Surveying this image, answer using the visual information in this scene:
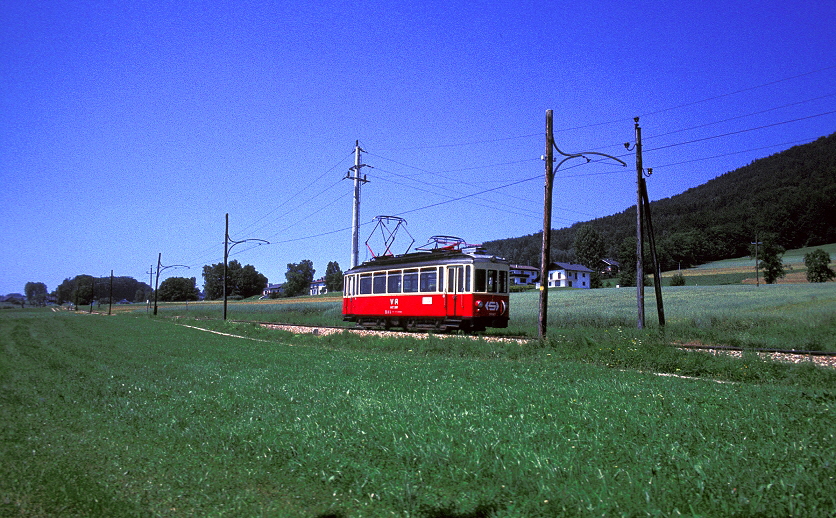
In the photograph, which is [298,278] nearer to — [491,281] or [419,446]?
[491,281]

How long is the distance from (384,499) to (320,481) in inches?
31.5

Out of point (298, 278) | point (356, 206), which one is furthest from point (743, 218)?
point (298, 278)

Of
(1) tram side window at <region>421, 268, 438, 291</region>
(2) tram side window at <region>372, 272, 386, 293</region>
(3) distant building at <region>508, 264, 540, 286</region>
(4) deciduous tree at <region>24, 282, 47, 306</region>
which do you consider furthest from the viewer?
(4) deciduous tree at <region>24, 282, 47, 306</region>

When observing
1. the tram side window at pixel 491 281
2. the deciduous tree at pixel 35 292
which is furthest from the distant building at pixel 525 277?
the deciduous tree at pixel 35 292

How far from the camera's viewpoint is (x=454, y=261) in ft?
82.5

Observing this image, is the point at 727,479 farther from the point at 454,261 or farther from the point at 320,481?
the point at 454,261

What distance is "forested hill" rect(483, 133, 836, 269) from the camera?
262 feet

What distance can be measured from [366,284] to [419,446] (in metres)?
26.0

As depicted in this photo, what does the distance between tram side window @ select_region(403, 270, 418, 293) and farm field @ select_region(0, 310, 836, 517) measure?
15469 millimetres

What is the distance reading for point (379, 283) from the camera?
30562 mm

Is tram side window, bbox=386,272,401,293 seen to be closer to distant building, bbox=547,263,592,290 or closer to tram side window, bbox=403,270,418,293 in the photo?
tram side window, bbox=403,270,418,293

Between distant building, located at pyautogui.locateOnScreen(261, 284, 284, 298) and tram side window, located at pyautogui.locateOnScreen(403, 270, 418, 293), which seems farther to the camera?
distant building, located at pyautogui.locateOnScreen(261, 284, 284, 298)

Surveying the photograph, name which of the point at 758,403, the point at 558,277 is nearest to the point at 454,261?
the point at 758,403

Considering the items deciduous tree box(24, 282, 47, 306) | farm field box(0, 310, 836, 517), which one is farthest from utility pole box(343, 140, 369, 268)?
deciduous tree box(24, 282, 47, 306)
